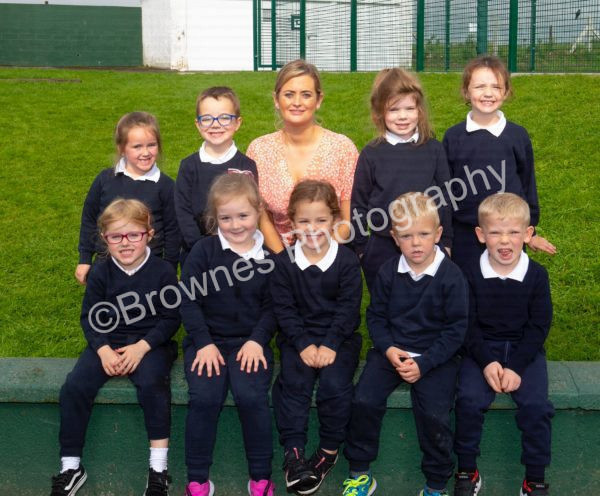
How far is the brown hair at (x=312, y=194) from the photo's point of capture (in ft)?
10.9

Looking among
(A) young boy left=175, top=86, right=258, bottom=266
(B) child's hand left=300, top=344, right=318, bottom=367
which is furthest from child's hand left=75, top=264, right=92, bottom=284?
(B) child's hand left=300, top=344, right=318, bottom=367

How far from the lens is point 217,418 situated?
3.17 m

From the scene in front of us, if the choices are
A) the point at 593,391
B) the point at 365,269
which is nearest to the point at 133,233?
the point at 365,269

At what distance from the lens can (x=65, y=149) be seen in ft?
27.9

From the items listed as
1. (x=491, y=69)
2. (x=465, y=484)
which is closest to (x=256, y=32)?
(x=491, y=69)

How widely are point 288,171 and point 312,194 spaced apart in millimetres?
526

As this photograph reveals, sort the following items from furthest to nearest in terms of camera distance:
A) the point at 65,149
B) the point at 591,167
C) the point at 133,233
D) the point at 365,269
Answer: the point at 65,149, the point at 591,167, the point at 365,269, the point at 133,233

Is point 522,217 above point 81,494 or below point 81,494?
above

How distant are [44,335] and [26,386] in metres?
1.08

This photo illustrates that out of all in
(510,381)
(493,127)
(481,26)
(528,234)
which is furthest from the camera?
(481,26)

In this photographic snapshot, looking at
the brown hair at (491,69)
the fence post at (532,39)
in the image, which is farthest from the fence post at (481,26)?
the brown hair at (491,69)

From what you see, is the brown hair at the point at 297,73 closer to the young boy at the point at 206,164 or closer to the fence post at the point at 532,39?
the young boy at the point at 206,164

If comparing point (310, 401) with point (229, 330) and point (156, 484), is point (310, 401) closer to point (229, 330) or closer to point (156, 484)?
point (229, 330)

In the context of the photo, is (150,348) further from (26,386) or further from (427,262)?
(427,262)
